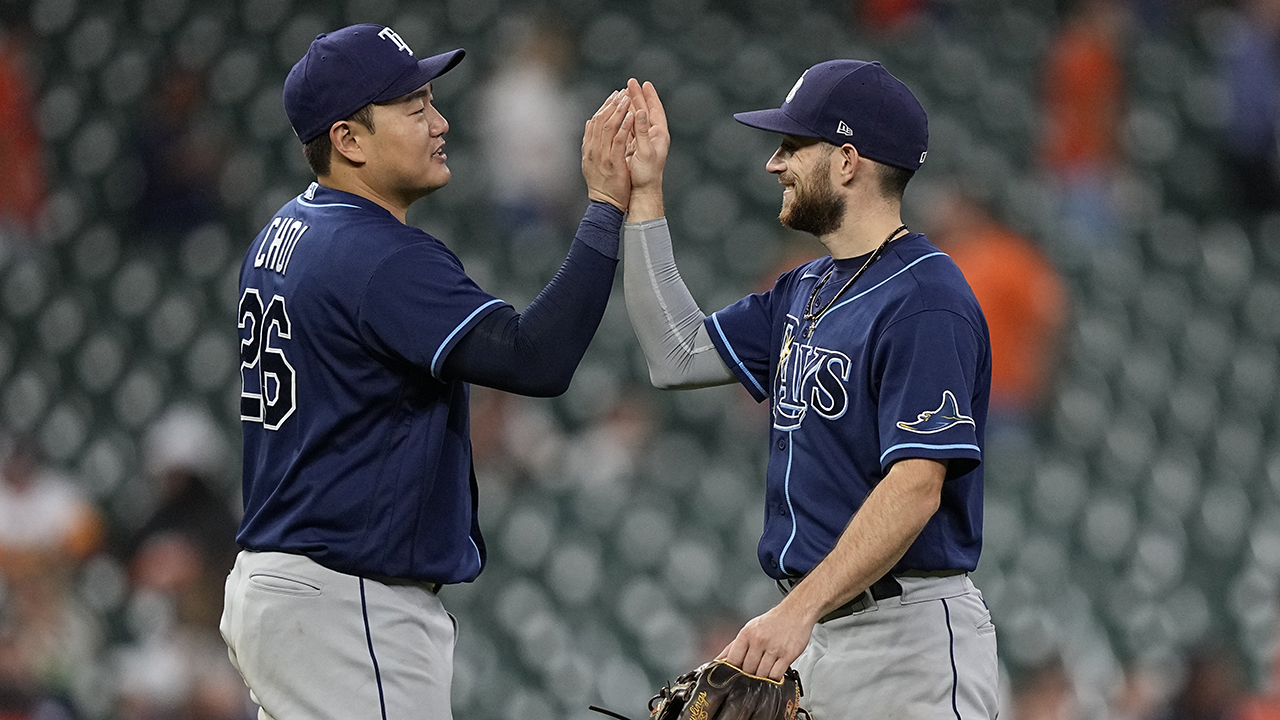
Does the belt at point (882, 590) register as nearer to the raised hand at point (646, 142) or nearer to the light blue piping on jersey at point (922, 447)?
the light blue piping on jersey at point (922, 447)

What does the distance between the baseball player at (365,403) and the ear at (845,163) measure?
435 mm

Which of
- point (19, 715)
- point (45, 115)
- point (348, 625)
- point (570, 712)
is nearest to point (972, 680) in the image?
point (348, 625)

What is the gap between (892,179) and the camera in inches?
112

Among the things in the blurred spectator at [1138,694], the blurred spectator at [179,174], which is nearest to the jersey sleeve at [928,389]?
the blurred spectator at [1138,694]

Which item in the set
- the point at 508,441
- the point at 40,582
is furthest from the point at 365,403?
the point at 40,582

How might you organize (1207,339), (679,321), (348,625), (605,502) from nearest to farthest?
1. (348,625)
2. (679,321)
3. (605,502)
4. (1207,339)

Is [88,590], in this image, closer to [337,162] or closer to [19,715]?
[19,715]

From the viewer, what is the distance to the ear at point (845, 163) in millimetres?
2807

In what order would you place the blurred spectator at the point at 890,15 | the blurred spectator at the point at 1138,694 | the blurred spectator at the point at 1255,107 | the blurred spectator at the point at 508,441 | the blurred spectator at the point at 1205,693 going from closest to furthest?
the blurred spectator at the point at 1205,693 → the blurred spectator at the point at 1138,694 → the blurred spectator at the point at 508,441 → the blurred spectator at the point at 1255,107 → the blurred spectator at the point at 890,15

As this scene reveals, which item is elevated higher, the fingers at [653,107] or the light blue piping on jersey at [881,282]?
the fingers at [653,107]

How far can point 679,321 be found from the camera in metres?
3.06

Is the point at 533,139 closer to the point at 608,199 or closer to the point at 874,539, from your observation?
the point at 608,199

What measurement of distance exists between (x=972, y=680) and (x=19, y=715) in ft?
14.2

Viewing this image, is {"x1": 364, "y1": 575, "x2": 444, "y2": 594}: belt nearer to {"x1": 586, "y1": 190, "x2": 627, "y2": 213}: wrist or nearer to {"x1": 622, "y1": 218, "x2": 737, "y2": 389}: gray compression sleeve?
{"x1": 622, "y1": 218, "x2": 737, "y2": 389}: gray compression sleeve
